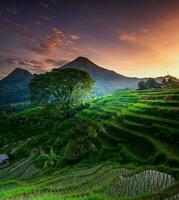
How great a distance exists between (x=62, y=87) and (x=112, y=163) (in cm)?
3366

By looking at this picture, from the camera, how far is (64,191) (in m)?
11.7

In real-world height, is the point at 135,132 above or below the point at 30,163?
above

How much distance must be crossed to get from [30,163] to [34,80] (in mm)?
22498

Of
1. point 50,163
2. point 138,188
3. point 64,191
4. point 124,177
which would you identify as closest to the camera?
point 138,188

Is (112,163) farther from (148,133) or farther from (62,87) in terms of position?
(62,87)

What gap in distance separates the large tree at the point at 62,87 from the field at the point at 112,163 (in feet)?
39.7

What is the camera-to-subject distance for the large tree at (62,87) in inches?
1889

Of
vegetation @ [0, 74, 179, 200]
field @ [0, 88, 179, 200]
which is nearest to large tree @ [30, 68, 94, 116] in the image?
vegetation @ [0, 74, 179, 200]

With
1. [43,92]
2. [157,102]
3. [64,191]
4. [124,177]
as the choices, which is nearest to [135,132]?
[157,102]

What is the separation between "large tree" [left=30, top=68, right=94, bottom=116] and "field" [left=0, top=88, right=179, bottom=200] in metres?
12.1

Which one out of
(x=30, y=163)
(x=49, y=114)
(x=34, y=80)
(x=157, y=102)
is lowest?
(x=30, y=163)

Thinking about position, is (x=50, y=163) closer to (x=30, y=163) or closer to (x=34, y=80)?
(x=30, y=163)

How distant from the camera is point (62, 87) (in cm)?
5069

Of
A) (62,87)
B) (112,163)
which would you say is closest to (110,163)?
(112,163)
